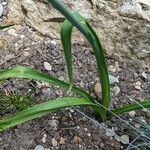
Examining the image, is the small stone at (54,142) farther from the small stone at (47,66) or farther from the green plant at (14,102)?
the small stone at (47,66)

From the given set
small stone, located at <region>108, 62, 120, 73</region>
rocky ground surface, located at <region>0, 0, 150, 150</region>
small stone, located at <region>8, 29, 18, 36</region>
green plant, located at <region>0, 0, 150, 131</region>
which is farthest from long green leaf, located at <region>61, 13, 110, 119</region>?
small stone, located at <region>8, 29, 18, 36</region>

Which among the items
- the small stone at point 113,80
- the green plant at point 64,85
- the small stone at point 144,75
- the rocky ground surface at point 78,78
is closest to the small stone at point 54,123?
the rocky ground surface at point 78,78

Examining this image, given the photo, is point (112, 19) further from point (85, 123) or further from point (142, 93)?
point (85, 123)

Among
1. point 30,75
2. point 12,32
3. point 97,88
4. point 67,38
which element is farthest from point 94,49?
point 12,32

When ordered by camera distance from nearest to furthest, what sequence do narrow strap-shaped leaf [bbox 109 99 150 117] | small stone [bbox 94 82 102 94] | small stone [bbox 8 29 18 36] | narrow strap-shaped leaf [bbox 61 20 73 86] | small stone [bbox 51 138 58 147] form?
1. narrow strap-shaped leaf [bbox 61 20 73 86]
2. narrow strap-shaped leaf [bbox 109 99 150 117]
3. small stone [bbox 51 138 58 147]
4. small stone [bbox 94 82 102 94]
5. small stone [bbox 8 29 18 36]

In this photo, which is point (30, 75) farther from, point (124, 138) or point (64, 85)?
point (124, 138)

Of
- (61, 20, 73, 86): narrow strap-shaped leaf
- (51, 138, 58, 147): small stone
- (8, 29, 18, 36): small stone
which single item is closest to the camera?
(61, 20, 73, 86): narrow strap-shaped leaf

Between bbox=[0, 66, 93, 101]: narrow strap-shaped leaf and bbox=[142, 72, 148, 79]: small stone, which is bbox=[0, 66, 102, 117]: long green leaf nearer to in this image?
bbox=[0, 66, 93, 101]: narrow strap-shaped leaf

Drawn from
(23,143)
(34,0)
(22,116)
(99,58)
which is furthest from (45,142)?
(34,0)
